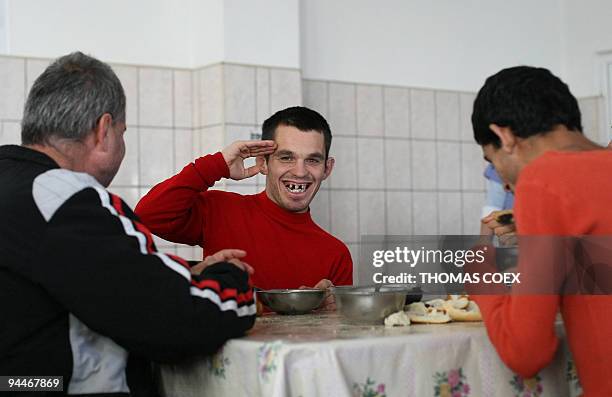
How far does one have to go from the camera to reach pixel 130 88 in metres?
4.11

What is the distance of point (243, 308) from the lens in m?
1.83

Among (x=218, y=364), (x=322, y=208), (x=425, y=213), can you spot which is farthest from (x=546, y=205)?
(x=425, y=213)

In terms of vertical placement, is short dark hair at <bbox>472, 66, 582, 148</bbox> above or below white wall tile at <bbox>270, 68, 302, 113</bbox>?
below

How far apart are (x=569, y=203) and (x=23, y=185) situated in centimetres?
108

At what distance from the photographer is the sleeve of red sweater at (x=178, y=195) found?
105 inches

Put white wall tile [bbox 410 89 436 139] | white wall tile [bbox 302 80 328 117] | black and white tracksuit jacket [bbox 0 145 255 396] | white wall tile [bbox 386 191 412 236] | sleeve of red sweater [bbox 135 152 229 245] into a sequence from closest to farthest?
black and white tracksuit jacket [bbox 0 145 255 396] → sleeve of red sweater [bbox 135 152 229 245] → white wall tile [bbox 302 80 328 117] → white wall tile [bbox 386 191 412 236] → white wall tile [bbox 410 89 436 139]

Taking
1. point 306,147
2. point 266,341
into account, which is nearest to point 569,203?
point 266,341

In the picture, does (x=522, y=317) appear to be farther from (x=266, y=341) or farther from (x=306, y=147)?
(x=306, y=147)

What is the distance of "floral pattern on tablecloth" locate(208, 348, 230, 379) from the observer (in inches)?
70.8

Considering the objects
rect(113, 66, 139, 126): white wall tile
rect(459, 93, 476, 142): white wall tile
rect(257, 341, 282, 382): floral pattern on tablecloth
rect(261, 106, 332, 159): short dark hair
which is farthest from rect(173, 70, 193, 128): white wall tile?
rect(257, 341, 282, 382): floral pattern on tablecloth

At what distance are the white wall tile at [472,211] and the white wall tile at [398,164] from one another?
0.42 m

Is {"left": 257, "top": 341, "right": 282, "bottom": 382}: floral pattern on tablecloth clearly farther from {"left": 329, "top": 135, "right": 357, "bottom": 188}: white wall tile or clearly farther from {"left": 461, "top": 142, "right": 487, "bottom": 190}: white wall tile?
{"left": 461, "top": 142, "right": 487, "bottom": 190}: white wall tile

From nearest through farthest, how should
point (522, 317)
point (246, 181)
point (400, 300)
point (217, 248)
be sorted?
point (522, 317)
point (400, 300)
point (217, 248)
point (246, 181)

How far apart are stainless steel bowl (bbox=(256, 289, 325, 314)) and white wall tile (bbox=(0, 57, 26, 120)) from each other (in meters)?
2.06
